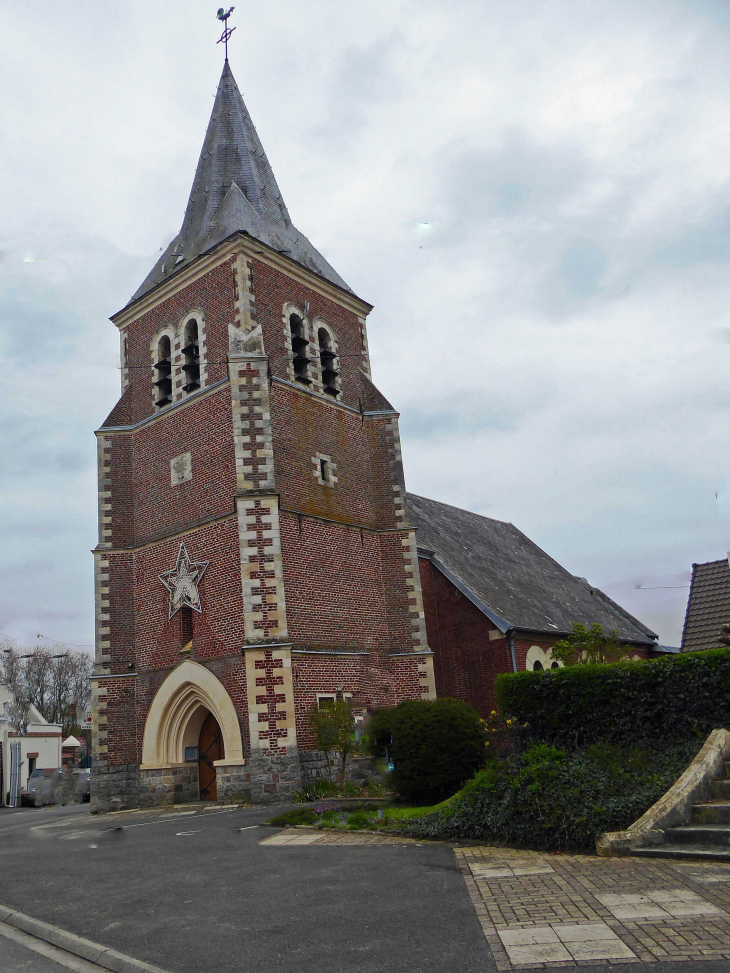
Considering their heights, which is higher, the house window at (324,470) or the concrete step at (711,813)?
the house window at (324,470)

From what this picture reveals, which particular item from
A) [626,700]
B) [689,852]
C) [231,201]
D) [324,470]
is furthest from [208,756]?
[231,201]

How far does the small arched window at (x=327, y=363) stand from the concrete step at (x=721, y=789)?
15.6 m

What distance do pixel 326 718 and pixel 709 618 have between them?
11.8 metres

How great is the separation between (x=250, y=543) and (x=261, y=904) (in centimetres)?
1142

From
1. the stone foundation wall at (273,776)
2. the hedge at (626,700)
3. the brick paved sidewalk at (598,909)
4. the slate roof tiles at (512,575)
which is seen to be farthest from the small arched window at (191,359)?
the brick paved sidewalk at (598,909)

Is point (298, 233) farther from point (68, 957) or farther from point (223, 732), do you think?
point (68, 957)

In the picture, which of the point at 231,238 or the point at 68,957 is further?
the point at 231,238

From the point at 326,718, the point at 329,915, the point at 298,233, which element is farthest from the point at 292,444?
the point at 329,915

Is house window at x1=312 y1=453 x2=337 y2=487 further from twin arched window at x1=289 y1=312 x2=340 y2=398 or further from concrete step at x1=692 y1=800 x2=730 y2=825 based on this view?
concrete step at x1=692 y1=800 x2=730 y2=825

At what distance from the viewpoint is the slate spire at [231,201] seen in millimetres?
22734

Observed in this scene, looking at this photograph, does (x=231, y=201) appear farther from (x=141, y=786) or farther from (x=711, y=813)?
(x=711, y=813)

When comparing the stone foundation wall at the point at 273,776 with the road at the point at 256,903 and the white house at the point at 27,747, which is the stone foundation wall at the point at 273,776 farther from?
the white house at the point at 27,747

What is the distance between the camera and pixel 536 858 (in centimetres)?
838

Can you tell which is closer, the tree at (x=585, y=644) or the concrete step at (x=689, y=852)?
the concrete step at (x=689, y=852)
